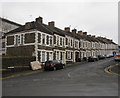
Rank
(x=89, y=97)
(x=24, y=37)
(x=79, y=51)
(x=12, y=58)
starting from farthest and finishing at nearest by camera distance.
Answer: (x=79, y=51)
(x=24, y=37)
(x=12, y=58)
(x=89, y=97)

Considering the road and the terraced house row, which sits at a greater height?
the terraced house row

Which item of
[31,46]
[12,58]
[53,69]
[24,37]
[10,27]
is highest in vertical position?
[10,27]

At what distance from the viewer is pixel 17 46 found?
30312mm

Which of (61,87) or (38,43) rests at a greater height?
(38,43)

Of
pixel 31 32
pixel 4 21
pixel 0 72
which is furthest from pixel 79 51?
pixel 0 72

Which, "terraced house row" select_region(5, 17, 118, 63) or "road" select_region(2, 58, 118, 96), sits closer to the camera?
"road" select_region(2, 58, 118, 96)

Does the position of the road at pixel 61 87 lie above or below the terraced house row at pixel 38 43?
below

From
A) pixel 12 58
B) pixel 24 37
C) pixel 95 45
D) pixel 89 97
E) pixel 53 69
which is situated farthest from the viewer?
pixel 95 45

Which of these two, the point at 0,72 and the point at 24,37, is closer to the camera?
the point at 0,72

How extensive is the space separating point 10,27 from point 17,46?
22803mm

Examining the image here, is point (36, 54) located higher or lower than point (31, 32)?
lower

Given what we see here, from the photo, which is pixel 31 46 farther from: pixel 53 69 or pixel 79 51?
pixel 79 51

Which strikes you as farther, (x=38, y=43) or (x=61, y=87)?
(x=38, y=43)

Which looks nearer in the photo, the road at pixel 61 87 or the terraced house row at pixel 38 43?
the road at pixel 61 87
